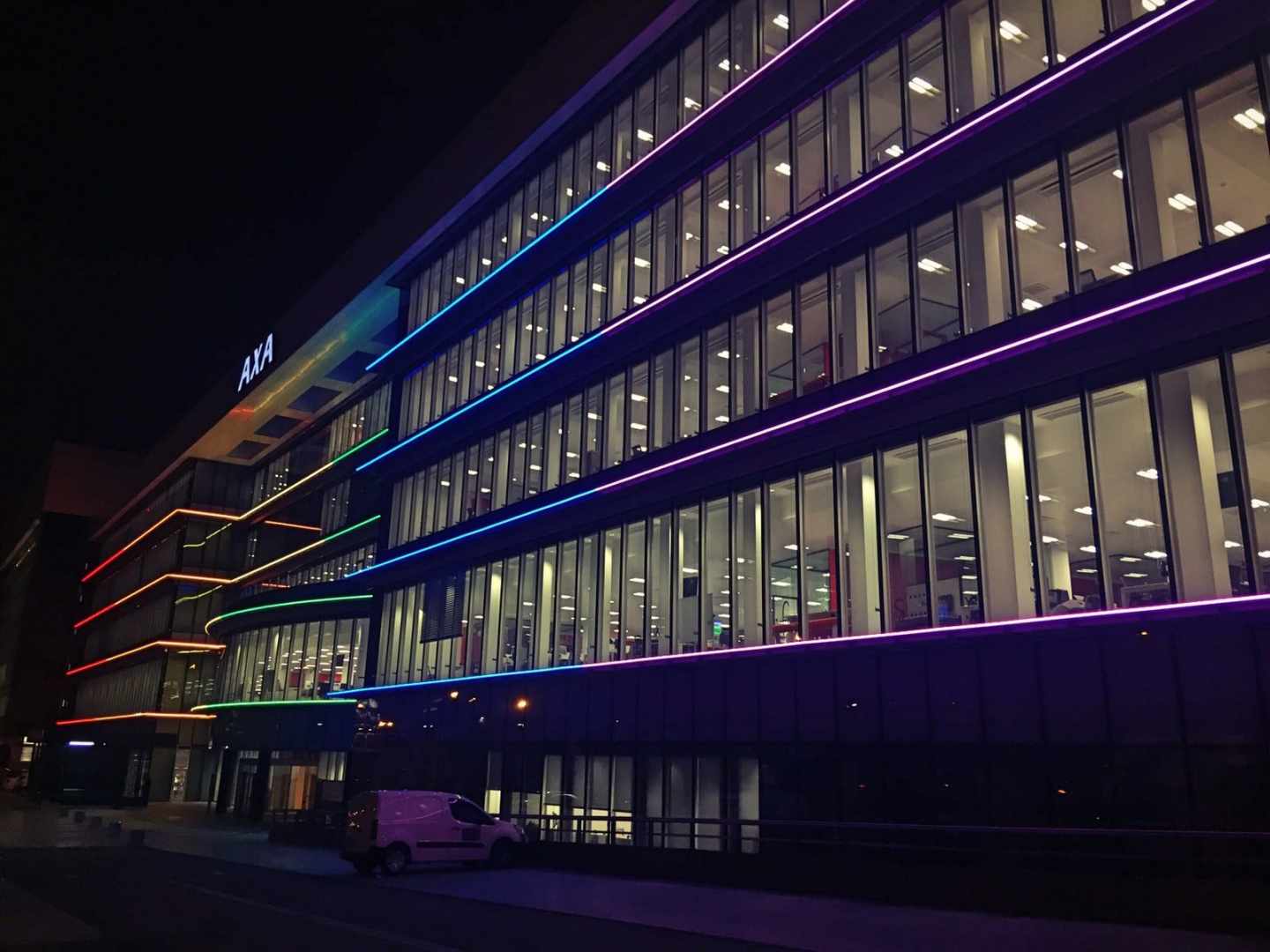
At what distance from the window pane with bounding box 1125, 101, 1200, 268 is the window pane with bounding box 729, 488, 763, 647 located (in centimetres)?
1083

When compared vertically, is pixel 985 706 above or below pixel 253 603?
below

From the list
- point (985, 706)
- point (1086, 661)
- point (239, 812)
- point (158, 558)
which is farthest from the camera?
point (158, 558)

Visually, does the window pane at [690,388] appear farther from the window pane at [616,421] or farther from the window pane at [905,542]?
the window pane at [905,542]

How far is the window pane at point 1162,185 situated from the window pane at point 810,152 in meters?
8.05

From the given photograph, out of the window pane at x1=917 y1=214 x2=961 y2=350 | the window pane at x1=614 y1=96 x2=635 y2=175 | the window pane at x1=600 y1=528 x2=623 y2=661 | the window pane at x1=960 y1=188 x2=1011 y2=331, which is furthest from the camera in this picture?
the window pane at x1=614 y1=96 x2=635 y2=175

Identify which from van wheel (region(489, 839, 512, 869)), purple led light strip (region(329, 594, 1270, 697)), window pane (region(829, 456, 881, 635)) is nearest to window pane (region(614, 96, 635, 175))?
window pane (region(829, 456, 881, 635))

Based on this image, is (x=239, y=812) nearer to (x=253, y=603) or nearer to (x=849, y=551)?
(x=253, y=603)

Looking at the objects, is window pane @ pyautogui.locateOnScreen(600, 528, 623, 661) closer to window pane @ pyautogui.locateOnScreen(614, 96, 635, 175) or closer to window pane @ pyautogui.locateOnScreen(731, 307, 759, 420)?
window pane @ pyautogui.locateOnScreen(731, 307, 759, 420)

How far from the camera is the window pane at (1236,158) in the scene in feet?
55.4

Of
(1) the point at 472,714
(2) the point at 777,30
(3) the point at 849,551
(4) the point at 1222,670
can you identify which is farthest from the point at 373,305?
(4) the point at 1222,670

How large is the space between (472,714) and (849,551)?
16.4 m

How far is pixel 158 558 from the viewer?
75.4 meters

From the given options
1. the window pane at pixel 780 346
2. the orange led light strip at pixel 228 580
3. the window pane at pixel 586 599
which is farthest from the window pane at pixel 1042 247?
the orange led light strip at pixel 228 580

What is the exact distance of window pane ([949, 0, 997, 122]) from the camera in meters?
21.4
